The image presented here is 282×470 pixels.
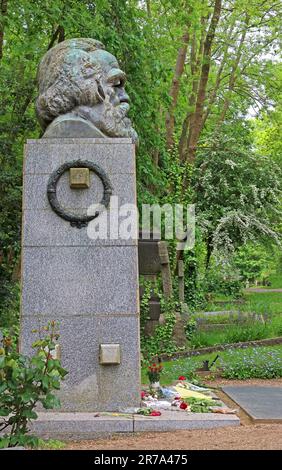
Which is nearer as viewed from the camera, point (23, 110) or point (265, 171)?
point (23, 110)

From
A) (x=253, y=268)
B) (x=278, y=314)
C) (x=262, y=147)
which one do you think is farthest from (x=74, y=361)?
(x=262, y=147)

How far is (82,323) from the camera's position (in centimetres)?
737

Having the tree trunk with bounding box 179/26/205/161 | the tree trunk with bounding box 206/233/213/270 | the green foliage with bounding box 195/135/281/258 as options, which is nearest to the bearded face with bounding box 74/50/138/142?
the tree trunk with bounding box 179/26/205/161

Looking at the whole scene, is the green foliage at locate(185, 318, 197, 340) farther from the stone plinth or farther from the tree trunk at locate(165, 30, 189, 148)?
the stone plinth

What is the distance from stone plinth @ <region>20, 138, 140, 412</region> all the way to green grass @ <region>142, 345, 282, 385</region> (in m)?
2.60

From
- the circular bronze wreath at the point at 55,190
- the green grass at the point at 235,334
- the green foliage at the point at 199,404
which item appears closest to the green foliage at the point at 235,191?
the green grass at the point at 235,334

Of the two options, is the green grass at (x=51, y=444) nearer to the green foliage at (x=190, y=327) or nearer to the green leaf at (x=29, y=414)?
the green leaf at (x=29, y=414)

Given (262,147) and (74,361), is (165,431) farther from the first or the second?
(262,147)

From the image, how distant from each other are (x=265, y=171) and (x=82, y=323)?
18.1m

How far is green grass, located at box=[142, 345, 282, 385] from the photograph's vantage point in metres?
10.5

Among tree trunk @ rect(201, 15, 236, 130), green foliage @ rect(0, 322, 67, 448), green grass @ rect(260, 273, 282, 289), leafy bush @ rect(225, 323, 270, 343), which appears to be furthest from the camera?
green grass @ rect(260, 273, 282, 289)

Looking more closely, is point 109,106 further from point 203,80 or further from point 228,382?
point 203,80

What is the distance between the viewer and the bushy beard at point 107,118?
25.7 ft

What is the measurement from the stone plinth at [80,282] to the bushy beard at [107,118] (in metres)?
0.39
